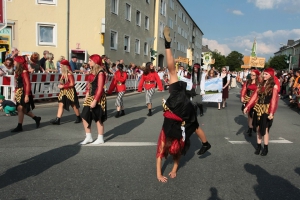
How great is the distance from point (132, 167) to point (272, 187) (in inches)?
81.0

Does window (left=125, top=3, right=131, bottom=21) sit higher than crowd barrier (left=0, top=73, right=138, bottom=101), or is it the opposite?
window (left=125, top=3, right=131, bottom=21)

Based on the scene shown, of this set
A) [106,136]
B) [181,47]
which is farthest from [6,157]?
[181,47]

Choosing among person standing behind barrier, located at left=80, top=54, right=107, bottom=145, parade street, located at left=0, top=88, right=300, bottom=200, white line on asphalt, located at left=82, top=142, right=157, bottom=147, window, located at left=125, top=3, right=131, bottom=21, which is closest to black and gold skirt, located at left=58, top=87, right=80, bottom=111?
parade street, located at left=0, top=88, right=300, bottom=200

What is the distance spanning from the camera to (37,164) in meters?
4.54

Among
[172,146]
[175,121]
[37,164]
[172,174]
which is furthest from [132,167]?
[37,164]

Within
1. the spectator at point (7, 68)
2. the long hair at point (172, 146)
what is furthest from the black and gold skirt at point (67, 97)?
the long hair at point (172, 146)

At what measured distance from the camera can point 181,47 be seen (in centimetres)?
5722

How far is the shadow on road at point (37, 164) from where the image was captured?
3953 mm

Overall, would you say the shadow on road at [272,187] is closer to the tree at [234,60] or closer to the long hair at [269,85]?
the long hair at [269,85]

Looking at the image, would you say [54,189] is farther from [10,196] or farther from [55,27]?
[55,27]

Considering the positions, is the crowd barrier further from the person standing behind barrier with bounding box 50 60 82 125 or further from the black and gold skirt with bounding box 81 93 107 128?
the black and gold skirt with bounding box 81 93 107 128

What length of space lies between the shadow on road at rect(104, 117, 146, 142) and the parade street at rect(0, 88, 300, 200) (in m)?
0.03

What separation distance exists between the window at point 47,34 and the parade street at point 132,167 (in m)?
16.7

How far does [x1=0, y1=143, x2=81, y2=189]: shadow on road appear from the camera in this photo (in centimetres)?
395
